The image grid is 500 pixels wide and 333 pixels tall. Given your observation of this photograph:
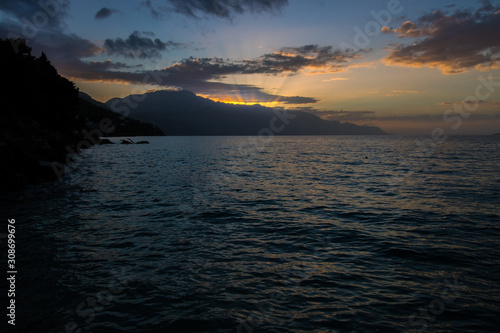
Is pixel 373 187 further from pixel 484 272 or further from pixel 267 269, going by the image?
pixel 267 269

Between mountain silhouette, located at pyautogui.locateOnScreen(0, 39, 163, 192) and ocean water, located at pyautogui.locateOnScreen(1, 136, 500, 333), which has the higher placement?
mountain silhouette, located at pyautogui.locateOnScreen(0, 39, 163, 192)

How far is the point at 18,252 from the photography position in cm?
1390

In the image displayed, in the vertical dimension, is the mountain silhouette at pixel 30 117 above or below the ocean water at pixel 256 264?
above

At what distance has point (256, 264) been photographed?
13.0 metres

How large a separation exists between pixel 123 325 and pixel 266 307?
4.54 metres

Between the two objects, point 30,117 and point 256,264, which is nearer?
point 256,264

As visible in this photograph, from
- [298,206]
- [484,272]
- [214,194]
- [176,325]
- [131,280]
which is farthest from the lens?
[214,194]

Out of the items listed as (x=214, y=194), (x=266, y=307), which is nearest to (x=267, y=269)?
(x=266, y=307)

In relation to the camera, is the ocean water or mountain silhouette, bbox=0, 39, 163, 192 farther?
mountain silhouette, bbox=0, 39, 163, 192

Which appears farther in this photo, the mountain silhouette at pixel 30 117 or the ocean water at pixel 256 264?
the mountain silhouette at pixel 30 117

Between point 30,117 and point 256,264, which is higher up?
point 30,117

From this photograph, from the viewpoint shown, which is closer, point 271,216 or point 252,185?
point 271,216

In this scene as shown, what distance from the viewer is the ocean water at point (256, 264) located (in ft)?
30.0

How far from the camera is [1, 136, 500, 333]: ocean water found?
30.0 feet
